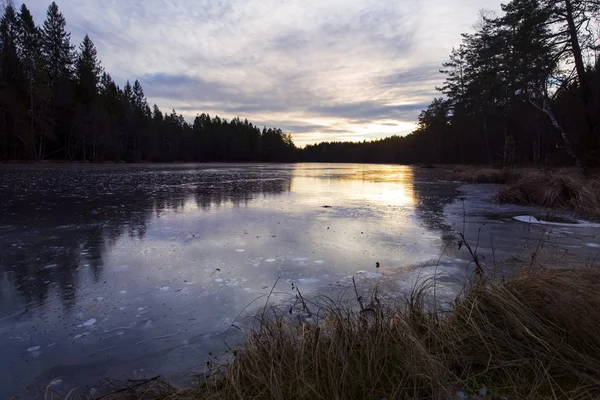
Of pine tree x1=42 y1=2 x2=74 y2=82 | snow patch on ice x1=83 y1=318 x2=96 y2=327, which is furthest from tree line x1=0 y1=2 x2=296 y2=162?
snow patch on ice x1=83 y1=318 x2=96 y2=327

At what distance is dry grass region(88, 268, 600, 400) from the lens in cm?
183

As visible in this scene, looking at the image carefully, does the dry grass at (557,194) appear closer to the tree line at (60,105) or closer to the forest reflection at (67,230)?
the forest reflection at (67,230)

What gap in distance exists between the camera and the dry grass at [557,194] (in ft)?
27.8

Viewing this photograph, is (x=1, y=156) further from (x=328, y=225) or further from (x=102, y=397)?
(x=102, y=397)

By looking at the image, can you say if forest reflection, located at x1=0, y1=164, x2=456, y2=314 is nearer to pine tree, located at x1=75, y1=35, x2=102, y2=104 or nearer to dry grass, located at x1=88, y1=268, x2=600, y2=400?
dry grass, located at x1=88, y1=268, x2=600, y2=400

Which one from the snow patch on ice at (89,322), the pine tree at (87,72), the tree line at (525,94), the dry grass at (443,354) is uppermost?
the pine tree at (87,72)

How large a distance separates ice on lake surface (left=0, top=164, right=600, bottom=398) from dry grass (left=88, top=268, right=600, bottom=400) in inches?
27.7

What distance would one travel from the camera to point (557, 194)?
9.98m

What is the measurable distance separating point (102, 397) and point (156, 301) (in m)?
1.52

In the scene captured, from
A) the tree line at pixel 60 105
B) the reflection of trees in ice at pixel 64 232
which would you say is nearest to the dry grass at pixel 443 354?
the reflection of trees in ice at pixel 64 232

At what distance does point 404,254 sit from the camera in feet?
16.7

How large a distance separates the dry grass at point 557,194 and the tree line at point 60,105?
43.8 meters

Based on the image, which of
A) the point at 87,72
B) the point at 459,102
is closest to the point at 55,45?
the point at 87,72

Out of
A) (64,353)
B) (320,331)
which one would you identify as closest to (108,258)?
(64,353)
